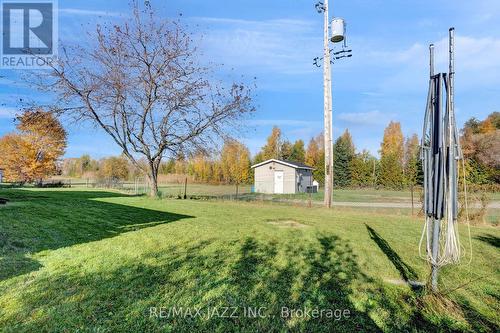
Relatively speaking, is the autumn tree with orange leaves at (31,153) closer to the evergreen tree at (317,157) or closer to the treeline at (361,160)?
the treeline at (361,160)

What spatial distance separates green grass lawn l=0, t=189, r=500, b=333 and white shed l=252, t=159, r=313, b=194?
2026 cm

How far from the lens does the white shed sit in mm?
25906

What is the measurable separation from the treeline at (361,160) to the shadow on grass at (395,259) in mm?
25757

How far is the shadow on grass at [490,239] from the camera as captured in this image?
245 inches

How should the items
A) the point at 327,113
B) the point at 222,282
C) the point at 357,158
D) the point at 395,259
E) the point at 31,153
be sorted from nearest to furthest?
the point at 222,282
the point at 395,259
the point at 327,113
the point at 31,153
the point at 357,158

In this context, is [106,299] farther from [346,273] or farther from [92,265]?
[346,273]

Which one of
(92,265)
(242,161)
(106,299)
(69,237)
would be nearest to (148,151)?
(69,237)

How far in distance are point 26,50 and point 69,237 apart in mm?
12252

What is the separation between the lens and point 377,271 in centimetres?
380

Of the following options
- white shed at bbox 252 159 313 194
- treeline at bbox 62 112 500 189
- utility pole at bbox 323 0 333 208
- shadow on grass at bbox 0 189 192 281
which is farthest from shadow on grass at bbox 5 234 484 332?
treeline at bbox 62 112 500 189

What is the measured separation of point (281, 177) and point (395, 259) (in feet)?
71.6

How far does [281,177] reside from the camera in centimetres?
2628

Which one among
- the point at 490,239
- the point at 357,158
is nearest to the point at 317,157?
the point at 357,158

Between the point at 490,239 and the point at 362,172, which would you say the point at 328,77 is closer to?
the point at 490,239
